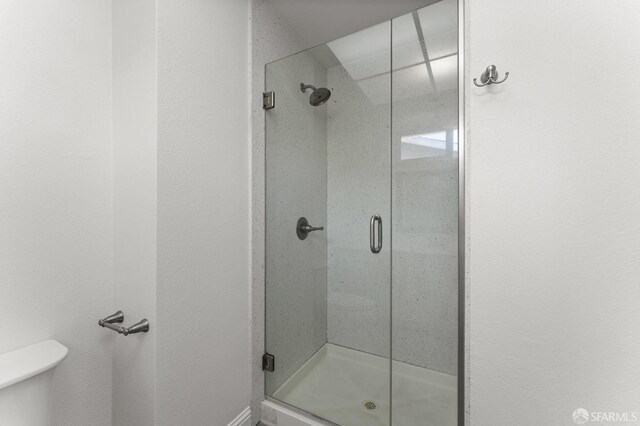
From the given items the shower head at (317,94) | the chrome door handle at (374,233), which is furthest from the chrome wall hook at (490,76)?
the shower head at (317,94)

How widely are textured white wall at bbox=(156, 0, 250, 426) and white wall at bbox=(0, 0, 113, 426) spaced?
0.30m

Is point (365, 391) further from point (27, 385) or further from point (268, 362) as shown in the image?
point (27, 385)

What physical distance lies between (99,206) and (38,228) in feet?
0.62

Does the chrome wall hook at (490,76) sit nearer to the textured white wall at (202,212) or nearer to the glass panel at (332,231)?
the glass panel at (332,231)

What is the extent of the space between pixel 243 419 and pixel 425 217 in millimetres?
1363

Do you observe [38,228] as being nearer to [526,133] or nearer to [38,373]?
[38,373]

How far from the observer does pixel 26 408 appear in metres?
0.73

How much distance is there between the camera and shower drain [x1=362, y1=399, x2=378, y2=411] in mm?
1336

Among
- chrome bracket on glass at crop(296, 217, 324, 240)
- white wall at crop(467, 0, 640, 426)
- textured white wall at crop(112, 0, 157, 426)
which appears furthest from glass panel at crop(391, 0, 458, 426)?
textured white wall at crop(112, 0, 157, 426)

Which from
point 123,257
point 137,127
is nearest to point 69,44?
point 137,127

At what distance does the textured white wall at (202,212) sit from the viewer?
0.98 meters

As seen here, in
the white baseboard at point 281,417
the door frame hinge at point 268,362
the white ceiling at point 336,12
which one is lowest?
the white baseboard at point 281,417

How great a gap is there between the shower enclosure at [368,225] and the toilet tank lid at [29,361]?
0.84 meters

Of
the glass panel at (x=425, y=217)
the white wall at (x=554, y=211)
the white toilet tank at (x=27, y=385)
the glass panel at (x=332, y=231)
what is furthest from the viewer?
the glass panel at (x=332, y=231)
